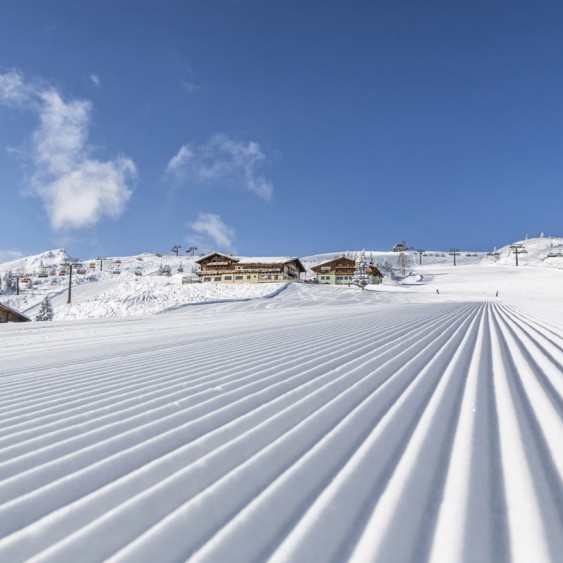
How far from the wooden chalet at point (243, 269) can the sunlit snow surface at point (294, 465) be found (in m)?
55.0

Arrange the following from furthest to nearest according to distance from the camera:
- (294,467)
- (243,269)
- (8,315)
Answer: (243,269) < (8,315) < (294,467)

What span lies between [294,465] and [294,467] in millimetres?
27

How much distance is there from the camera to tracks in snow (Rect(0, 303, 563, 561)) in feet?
5.16

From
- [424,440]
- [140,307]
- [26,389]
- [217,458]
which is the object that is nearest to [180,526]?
[217,458]

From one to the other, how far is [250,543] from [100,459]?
5.04 ft

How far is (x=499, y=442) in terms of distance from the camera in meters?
2.41

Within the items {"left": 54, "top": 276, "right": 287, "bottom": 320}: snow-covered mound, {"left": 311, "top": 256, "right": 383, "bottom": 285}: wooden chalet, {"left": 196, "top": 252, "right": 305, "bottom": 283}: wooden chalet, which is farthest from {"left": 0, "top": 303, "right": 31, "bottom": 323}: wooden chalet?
{"left": 311, "top": 256, "right": 383, "bottom": 285}: wooden chalet

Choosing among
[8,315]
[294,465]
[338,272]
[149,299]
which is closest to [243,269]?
[338,272]

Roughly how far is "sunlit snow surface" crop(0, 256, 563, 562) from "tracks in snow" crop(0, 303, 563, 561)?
1 centimetres

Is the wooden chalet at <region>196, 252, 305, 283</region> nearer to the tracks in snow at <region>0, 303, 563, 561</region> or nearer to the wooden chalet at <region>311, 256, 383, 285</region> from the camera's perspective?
the wooden chalet at <region>311, 256, 383, 285</region>

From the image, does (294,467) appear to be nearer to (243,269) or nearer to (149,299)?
(149,299)

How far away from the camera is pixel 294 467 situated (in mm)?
2215

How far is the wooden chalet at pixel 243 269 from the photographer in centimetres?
6000

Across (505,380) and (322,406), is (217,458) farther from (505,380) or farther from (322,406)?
(505,380)
